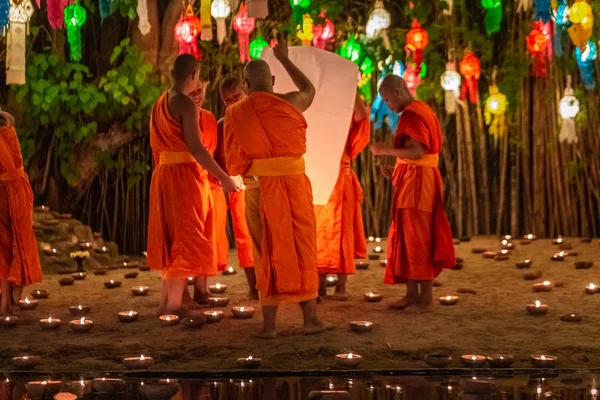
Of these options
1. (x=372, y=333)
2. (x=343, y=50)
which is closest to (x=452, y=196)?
(x=343, y=50)

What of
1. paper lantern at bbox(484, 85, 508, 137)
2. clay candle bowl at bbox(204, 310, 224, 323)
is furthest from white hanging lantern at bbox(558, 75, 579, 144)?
clay candle bowl at bbox(204, 310, 224, 323)

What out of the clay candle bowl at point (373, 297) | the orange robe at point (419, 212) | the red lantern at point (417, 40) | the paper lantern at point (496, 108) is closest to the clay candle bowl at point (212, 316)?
the orange robe at point (419, 212)

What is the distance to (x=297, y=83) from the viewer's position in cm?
496

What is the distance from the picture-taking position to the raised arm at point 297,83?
16.1 feet

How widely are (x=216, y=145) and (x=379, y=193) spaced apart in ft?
13.4

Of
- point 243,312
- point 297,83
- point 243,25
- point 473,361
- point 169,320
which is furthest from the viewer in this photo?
point 243,25

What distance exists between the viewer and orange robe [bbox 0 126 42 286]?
562cm

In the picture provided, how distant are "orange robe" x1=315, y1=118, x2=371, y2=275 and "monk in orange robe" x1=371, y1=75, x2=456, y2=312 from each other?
37 centimetres

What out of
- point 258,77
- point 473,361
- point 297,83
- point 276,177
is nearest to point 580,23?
point 297,83

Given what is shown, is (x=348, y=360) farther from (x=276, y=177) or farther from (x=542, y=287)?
(x=542, y=287)

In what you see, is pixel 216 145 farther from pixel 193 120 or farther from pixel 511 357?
pixel 511 357

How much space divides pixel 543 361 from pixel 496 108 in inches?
192

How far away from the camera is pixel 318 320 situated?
510cm

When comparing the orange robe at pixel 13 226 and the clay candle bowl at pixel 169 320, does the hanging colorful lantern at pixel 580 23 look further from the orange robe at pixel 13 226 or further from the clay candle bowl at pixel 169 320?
the orange robe at pixel 13 226
